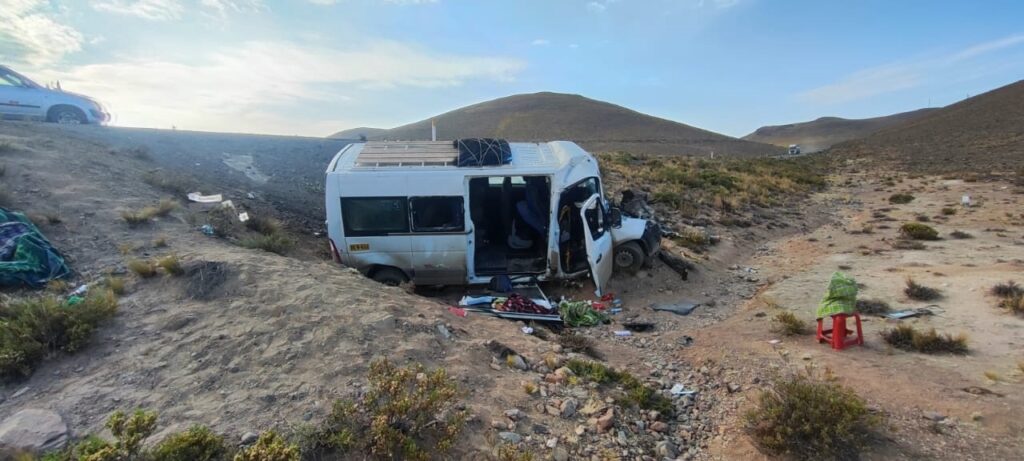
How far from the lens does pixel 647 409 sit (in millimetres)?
5117

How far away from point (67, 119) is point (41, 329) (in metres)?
14.2

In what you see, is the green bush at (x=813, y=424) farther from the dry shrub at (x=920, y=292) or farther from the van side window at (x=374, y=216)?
the van side window at (x=374, y=216)

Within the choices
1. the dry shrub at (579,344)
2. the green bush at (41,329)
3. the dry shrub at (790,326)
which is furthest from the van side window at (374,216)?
the dry shrub at (790,326)

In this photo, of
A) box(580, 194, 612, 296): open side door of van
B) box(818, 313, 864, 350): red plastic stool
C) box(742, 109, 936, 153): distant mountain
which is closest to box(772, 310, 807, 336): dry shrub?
box(818, 313, 864, 350): red plastic stool

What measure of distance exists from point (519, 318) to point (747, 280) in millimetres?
5759

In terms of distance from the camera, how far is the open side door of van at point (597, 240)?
8492 millimetres

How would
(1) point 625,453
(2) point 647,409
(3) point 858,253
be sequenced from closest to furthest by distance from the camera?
(1) point 625,453
(2) point 647,409
(3) point 858,253

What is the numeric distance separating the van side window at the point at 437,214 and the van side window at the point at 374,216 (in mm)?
197

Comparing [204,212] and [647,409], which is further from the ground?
[204,212]

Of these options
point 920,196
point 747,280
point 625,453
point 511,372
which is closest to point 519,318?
point 511,372

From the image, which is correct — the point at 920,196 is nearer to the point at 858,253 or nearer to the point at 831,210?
the point at 831,210

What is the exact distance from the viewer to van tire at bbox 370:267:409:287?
920cm

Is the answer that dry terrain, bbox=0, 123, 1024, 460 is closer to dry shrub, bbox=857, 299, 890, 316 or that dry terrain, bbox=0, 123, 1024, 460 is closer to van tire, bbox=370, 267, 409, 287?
dry shrub, bbox=857, 299, 890, 316

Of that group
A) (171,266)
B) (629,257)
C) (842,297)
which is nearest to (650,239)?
(629,257)
